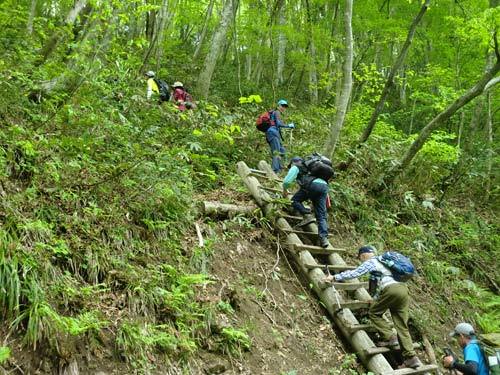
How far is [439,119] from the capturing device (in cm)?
1029

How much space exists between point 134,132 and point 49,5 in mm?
12248

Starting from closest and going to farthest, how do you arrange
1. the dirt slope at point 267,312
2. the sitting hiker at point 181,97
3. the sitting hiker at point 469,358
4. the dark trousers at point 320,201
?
the dirt slope at point 267,312 → the sitting hiker at point 469,358 → the dark trousers at point 320,201 → the sitting hiker at point 181,97

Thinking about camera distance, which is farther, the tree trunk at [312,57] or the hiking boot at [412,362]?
the tree trunk at [312,57]

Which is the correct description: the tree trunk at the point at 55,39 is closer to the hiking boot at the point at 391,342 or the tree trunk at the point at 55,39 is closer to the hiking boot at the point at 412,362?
the hiking boot at the point at 391,342

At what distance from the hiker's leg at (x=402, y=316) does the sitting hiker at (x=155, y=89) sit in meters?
6.72

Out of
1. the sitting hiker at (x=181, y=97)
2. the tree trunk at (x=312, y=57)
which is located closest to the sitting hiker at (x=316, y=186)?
the sitting hiker at (x=181, y=97)

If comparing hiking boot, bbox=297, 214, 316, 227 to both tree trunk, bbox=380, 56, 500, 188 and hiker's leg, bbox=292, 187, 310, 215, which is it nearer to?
hiker's leg, bbox=292, 187, 310, 215

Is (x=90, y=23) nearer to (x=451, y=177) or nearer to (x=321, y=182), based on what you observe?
(x=321, y=182)

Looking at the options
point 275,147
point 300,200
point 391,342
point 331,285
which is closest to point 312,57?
point 275,147

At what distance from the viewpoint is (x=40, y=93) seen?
290 inches

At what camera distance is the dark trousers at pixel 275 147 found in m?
10.3

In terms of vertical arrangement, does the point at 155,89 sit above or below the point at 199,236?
above

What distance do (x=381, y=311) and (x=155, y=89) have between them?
6.85 metres

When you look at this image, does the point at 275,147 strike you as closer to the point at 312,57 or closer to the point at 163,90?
the point at 163,90
